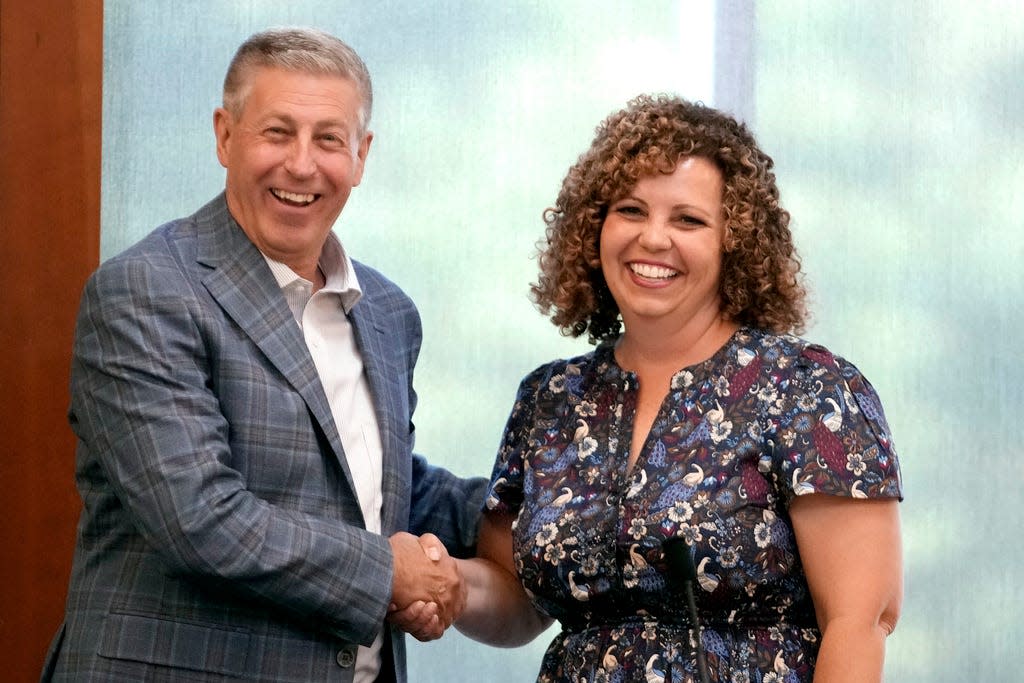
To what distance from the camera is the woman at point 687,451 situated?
1.88 m

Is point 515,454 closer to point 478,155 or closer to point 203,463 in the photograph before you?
point 203,463

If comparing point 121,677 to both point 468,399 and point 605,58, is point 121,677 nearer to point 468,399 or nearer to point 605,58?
point 468,399

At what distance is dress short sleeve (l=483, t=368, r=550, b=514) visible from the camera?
2.18 meters

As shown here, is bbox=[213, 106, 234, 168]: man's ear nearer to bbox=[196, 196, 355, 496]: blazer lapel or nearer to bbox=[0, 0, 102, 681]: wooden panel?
bbox=[196, 196, 355, 496]: blazer lapel

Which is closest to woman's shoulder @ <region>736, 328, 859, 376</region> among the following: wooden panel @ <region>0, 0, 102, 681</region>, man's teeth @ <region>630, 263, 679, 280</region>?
man's teeth @ <region>630, 263, 679, 280</region>

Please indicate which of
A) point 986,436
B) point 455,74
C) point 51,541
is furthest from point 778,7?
point 51,541

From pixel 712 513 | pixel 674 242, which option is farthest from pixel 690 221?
pixel 712 513

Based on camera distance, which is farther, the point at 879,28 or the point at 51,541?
the point at 879,28

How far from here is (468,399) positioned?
8.99 ft

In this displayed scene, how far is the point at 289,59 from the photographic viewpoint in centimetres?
203

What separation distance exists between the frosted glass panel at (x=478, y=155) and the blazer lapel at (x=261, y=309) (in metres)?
0.67

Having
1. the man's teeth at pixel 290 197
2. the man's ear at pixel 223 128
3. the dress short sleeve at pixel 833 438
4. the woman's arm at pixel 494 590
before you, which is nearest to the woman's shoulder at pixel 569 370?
the woman's arm at pixel 494 590

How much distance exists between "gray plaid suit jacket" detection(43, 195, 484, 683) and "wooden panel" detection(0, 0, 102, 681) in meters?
0.48

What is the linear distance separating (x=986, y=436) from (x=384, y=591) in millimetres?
1429
